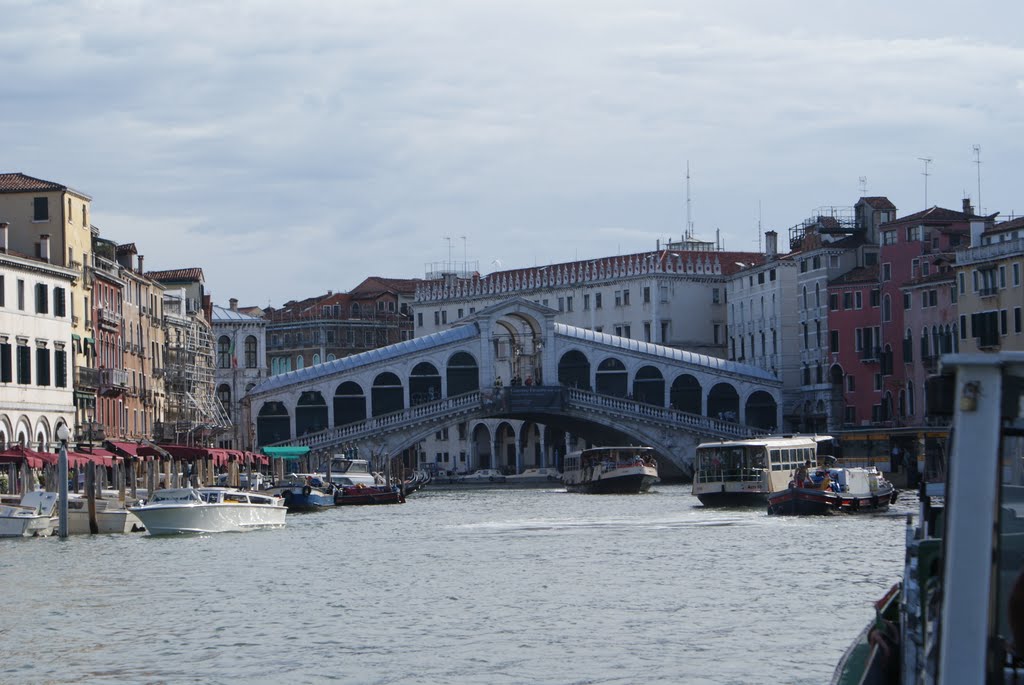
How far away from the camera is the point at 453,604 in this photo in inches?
953

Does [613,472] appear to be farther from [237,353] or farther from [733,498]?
[237,353]

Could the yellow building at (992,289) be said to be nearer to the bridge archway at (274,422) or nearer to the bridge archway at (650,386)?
the bridge archway at (650,386)

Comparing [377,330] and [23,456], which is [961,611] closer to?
[23,456]

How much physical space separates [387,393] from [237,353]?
29.3 metres

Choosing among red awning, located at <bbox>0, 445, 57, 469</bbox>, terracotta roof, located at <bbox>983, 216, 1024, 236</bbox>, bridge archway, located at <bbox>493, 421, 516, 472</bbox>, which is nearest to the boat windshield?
red awning, located at <bbox>0, 445, 57, 469</bbox>

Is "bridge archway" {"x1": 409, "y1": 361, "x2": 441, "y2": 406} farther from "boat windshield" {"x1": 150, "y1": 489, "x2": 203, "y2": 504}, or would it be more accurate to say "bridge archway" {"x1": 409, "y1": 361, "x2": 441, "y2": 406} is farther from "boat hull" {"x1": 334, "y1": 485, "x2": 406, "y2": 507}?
"boat windshield" {"x1": 150, "y1": 489, "x2": 203, "y2": 504}

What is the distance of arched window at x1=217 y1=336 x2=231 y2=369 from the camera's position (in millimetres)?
107938

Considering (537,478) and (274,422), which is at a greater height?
(274,422)

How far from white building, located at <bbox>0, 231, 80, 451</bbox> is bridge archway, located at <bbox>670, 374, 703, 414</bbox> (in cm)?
3279

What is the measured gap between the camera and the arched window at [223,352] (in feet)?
354


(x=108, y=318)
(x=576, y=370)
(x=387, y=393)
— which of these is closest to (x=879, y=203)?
(x=576, y=370)

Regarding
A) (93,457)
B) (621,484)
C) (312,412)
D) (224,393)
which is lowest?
(621,484)

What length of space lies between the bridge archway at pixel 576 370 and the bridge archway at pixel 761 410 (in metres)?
6.77

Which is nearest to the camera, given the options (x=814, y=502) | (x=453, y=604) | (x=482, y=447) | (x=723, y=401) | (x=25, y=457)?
(x=453, y=604)
